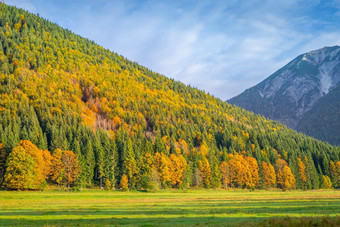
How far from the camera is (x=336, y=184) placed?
156 meters

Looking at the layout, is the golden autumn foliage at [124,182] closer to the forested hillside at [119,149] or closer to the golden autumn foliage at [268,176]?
the forested hillside at [119,149]

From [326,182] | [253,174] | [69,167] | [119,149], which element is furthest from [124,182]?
[326,182]

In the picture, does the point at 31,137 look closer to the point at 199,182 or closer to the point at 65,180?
the point at 65,180

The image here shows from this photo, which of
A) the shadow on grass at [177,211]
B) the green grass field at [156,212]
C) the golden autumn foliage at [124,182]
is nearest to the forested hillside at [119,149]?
the golden autumn foliage at [124,182]

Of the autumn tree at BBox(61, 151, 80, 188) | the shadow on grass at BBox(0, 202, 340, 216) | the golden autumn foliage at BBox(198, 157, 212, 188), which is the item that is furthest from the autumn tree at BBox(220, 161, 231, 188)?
the shadow on grass at BBox(0, 202, 340, 216)

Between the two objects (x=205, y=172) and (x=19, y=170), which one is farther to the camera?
(x=205, y=172)

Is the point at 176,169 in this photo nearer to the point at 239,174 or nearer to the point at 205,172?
the point at 205,172

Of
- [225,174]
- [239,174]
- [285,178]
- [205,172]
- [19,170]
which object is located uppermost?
[19,170]

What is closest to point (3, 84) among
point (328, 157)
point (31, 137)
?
point (31, 137)

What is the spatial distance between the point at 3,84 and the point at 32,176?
345 ft

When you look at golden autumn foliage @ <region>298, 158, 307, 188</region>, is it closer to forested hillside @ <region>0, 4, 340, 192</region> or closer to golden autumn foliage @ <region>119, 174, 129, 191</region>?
forested hillside @ <region>0, 4, 340, 192</region>

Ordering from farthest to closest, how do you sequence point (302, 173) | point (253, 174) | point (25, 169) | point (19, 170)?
point (302, 173)
point (253, 174)
point (25, 169)
point (19, 170)

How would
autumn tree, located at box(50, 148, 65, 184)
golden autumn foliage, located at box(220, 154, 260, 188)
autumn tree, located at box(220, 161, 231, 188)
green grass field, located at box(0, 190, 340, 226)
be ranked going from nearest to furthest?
1. green grass field, located at box(0, 190, 340, 226)
2. autumn tree, located at box(50, 148, 65, 184)
3. autumn tree, located at box(220, 161, 231, 188)
4. golden autumn foliage, located at box(220, 154, 260, 188)

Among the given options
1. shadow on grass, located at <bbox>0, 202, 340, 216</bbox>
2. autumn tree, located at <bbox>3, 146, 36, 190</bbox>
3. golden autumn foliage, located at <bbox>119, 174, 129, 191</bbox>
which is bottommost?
shadow on grass, located at <bbox>0, 202, 340, 216</bbox>
